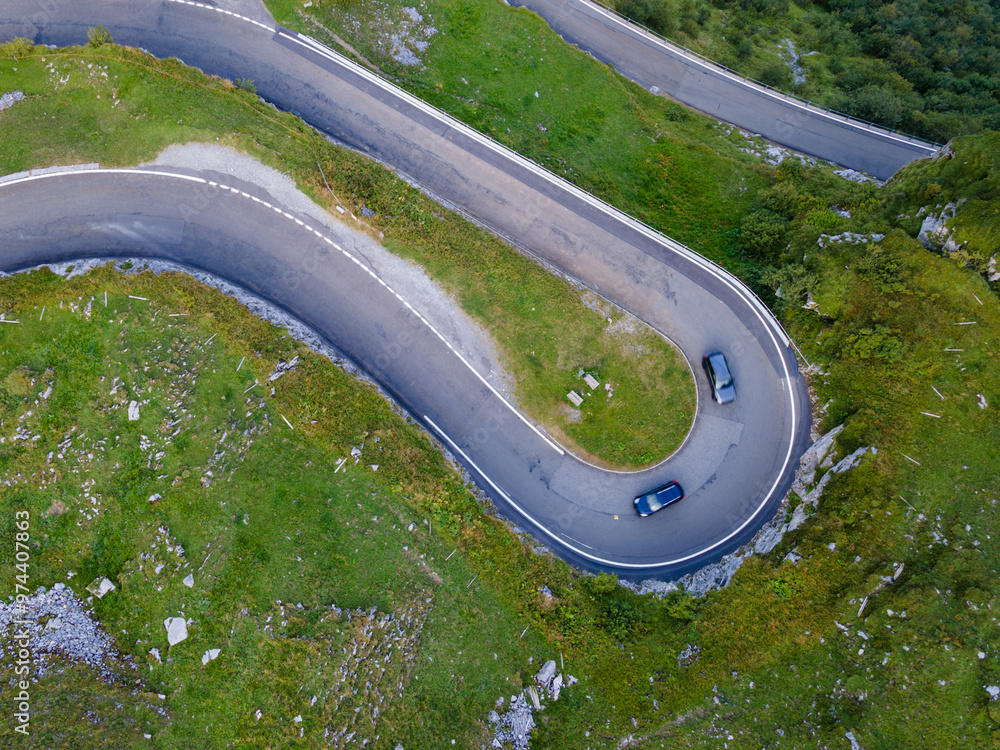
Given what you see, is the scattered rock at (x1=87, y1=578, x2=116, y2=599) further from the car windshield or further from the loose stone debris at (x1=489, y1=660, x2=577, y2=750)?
the car windshield

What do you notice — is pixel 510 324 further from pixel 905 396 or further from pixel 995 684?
pixel 995 684

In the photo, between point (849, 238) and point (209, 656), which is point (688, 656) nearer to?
point (209, 656)

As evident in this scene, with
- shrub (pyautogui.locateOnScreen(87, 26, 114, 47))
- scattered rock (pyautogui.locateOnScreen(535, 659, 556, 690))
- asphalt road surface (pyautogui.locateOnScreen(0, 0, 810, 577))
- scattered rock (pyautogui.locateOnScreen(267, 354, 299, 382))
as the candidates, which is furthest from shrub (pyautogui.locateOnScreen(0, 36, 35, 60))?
scattered rock (pyautogui.locateOnScreen(535, 659, 556, 690))

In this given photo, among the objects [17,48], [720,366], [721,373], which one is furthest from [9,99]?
[721,373]

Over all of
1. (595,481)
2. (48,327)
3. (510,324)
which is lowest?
(595,481)

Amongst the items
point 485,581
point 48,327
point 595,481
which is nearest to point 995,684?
point 595,481

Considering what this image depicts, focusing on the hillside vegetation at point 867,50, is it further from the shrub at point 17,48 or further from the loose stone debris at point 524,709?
the loose stone debris at point 524,709
